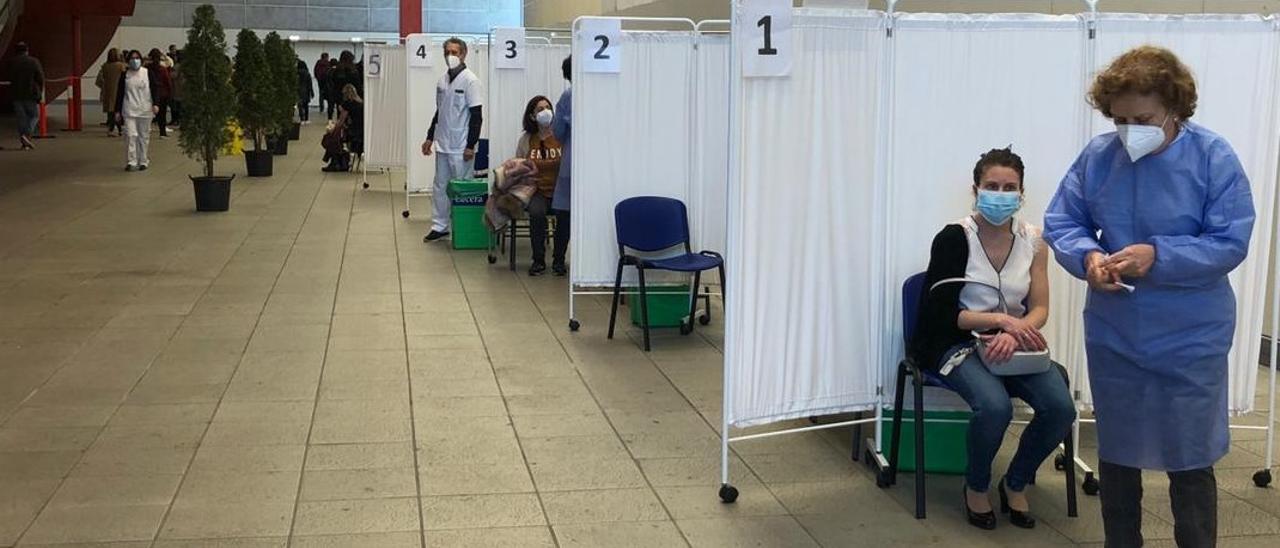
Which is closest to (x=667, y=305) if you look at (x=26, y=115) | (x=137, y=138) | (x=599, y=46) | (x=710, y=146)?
(x=710, y=146)

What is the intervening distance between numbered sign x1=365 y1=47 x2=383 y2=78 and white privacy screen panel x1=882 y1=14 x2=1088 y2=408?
10.4 metres

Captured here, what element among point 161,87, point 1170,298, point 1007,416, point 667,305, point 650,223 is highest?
point 161,87

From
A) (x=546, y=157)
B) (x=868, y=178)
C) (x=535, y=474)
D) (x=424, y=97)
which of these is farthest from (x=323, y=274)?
(x=868, y=178)

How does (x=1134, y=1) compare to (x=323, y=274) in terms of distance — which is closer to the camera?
(x=1134, y=1)

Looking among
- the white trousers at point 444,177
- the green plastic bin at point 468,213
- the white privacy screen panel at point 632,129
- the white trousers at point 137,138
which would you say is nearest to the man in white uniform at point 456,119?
the white trousers at point 444,177

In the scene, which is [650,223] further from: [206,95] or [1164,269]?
[206,95]

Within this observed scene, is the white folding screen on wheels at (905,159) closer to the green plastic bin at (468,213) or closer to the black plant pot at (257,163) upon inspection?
the green plastic bin at (468,213)

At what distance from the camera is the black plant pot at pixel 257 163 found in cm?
1683

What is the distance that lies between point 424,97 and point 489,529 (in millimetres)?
8992

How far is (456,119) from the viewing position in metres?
10.7

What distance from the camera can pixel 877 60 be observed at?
178 inches

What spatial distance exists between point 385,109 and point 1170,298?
12.3 m

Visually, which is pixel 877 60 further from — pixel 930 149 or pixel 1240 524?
pixel 1240 524

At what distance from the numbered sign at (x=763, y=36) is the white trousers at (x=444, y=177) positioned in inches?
267
